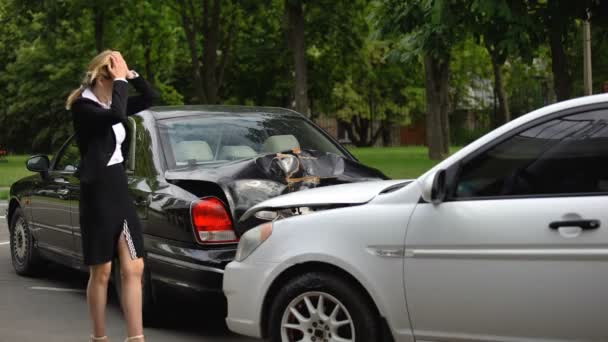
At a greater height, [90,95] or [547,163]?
[90,95]

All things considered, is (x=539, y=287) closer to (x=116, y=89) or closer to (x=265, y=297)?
(x=265, y=297)

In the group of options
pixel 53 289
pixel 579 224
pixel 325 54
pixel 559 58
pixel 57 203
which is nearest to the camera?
pixel 579 224

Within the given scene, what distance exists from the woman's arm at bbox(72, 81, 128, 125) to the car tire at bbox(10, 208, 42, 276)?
12.4 feet

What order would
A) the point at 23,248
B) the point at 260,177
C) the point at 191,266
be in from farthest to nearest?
the point at 23,248
the point at 260,177
the point at 191,266

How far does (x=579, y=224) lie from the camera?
4207mm

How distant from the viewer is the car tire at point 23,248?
895 centimetres

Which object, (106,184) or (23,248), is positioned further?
(23,248)

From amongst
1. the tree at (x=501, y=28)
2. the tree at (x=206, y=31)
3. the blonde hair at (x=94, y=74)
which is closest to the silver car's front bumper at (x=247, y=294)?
the blonde hair at (x=94, y=74)

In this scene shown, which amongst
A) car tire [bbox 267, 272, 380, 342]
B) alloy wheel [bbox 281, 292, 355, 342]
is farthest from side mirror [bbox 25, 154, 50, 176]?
alloy wheel [bbox 281, 292, 355, 342]

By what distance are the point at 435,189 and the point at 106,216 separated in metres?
1.89

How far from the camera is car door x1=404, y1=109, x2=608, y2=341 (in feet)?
13.9

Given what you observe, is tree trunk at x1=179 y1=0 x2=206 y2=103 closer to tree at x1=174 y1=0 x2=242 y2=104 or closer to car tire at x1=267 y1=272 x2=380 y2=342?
tree at x1=174 y1=0 x2=242 y2=104

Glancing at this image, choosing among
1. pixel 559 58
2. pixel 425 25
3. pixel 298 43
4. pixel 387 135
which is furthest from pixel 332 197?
pixel 387 135

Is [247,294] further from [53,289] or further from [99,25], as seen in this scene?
[99,25]
